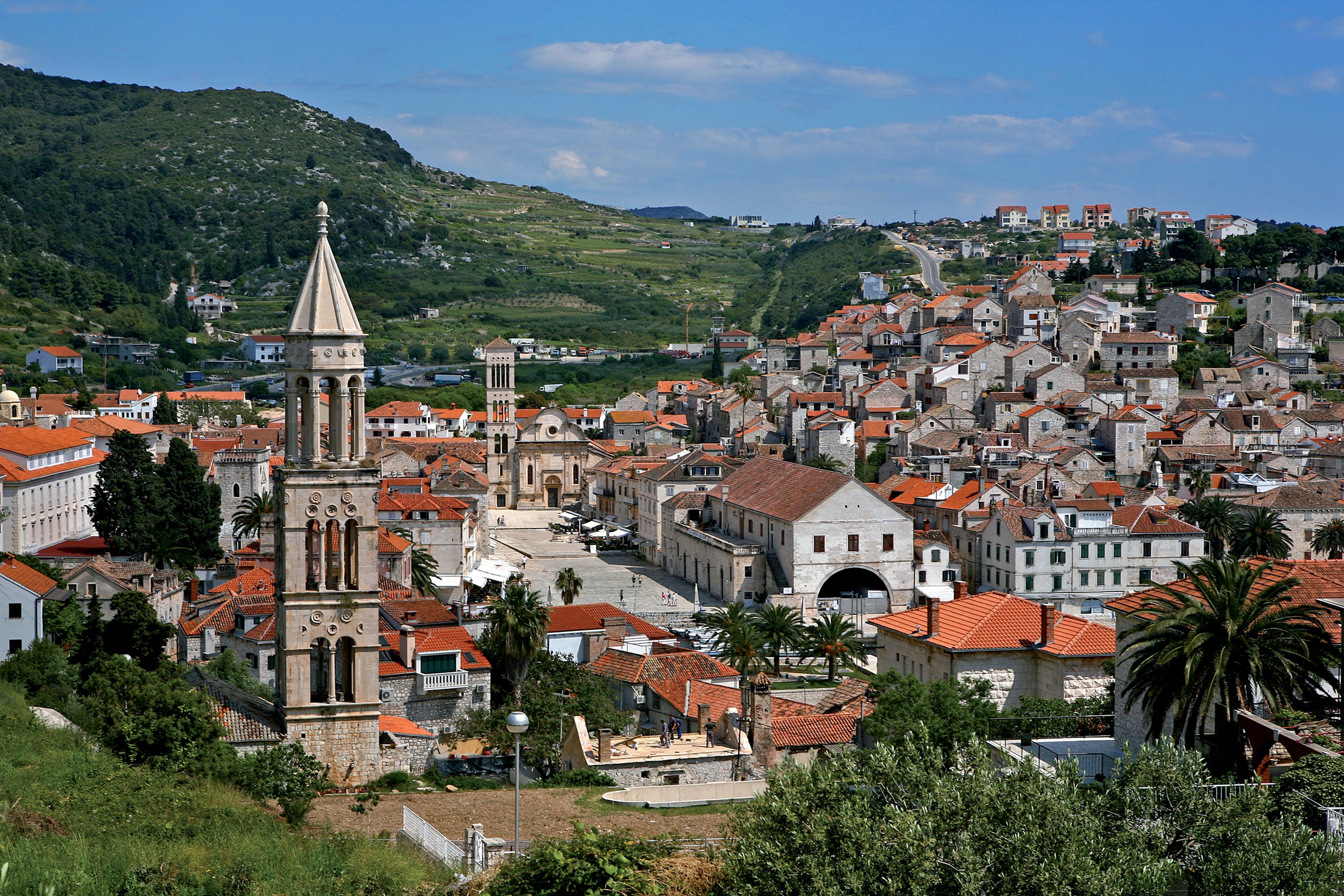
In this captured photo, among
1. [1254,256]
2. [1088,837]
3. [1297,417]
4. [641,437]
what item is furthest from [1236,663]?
[1254,256]

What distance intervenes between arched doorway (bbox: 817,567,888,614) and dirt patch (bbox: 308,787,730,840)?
4169 centimetres

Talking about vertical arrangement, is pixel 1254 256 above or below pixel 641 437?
above

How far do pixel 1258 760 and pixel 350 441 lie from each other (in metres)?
15.9

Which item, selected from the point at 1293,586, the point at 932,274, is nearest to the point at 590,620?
the point at 1293,586

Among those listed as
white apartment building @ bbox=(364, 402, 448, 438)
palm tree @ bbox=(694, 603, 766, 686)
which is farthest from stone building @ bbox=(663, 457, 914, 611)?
white apartment building @ bbox=(364, 402, 448, 438)

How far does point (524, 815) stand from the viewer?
22.0 metres

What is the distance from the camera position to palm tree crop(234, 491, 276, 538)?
65000 millimetres

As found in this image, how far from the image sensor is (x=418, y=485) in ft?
256

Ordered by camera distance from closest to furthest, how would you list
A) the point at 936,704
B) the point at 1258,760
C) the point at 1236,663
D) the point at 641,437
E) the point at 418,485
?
the point at 1258,760 → the point at 1236,663 → the point at 936,704 → the point at 418,485 → the point at 641,437

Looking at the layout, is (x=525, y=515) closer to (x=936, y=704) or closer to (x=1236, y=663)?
(x=936, y=704)

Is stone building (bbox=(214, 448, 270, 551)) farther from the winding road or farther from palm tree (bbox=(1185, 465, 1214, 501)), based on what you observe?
the winding road

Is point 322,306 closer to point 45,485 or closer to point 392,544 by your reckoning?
point 392,544

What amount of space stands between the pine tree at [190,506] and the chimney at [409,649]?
26.8m

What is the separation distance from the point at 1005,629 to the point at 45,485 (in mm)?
49126
